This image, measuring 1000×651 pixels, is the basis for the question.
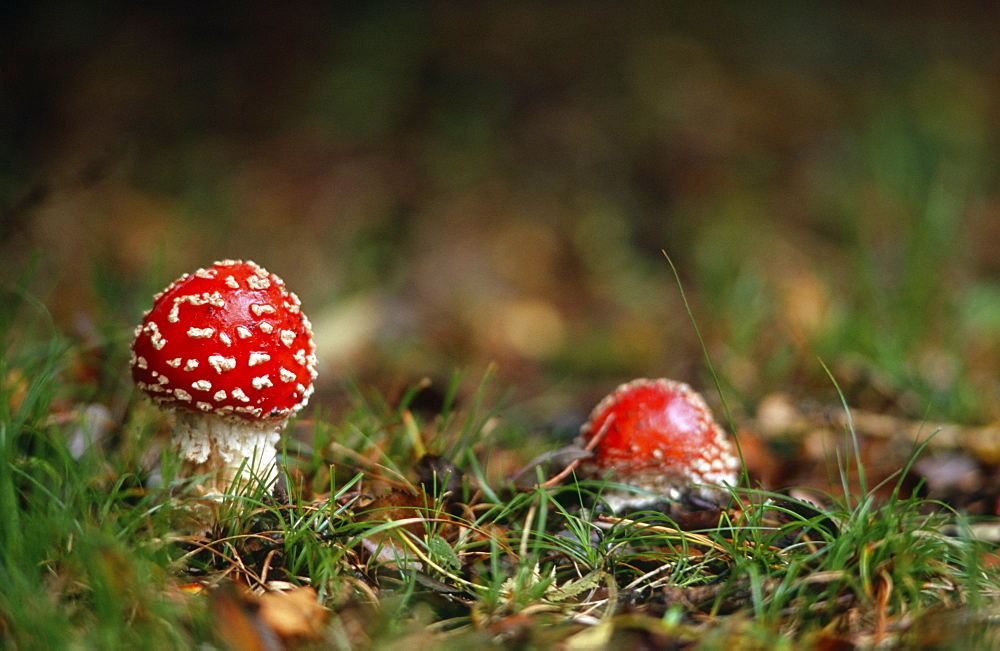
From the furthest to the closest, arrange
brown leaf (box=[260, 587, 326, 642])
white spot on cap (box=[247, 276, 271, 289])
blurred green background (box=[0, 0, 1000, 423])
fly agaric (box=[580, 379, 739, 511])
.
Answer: blurred green background (box=[0, 0, 1000, 423]), fly agaric (box=[580, 379, 739, 511]), white spot on cap (box=[247, 276, 271, 289]), brown leaf (box=[260, 587, 326, 642])

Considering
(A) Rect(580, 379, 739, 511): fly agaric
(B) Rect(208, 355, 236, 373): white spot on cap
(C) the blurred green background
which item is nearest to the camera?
(B) Rect(208, 355, 236, 373): white spot on cap

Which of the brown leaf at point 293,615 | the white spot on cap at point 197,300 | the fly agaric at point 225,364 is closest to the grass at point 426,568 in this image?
the brown leaf at point 293,615

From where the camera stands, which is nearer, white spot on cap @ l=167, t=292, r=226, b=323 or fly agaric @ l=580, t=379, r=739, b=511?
white spot on cap @ l=167, t=292, r=226, b=323

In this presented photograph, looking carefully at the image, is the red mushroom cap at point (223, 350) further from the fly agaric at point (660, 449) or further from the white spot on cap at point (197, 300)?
the fly agaric at point (660, 449)

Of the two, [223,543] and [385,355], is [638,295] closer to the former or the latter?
[385,355]

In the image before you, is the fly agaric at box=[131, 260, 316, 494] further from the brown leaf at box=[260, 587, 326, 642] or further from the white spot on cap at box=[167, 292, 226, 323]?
the brown leaf at box=[260, 587, 326, 642]

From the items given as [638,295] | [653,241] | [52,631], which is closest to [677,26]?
[653,241]

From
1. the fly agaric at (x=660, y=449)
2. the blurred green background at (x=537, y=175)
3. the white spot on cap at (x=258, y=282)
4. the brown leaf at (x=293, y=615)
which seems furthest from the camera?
the blurred green background at (x=537, y=175)

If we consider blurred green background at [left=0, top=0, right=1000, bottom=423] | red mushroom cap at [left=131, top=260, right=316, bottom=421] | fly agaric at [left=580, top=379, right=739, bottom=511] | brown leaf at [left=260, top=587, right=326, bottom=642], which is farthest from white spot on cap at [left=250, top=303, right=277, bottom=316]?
blurred green background at [left=0, top=0, right=1000, bottom=423]
